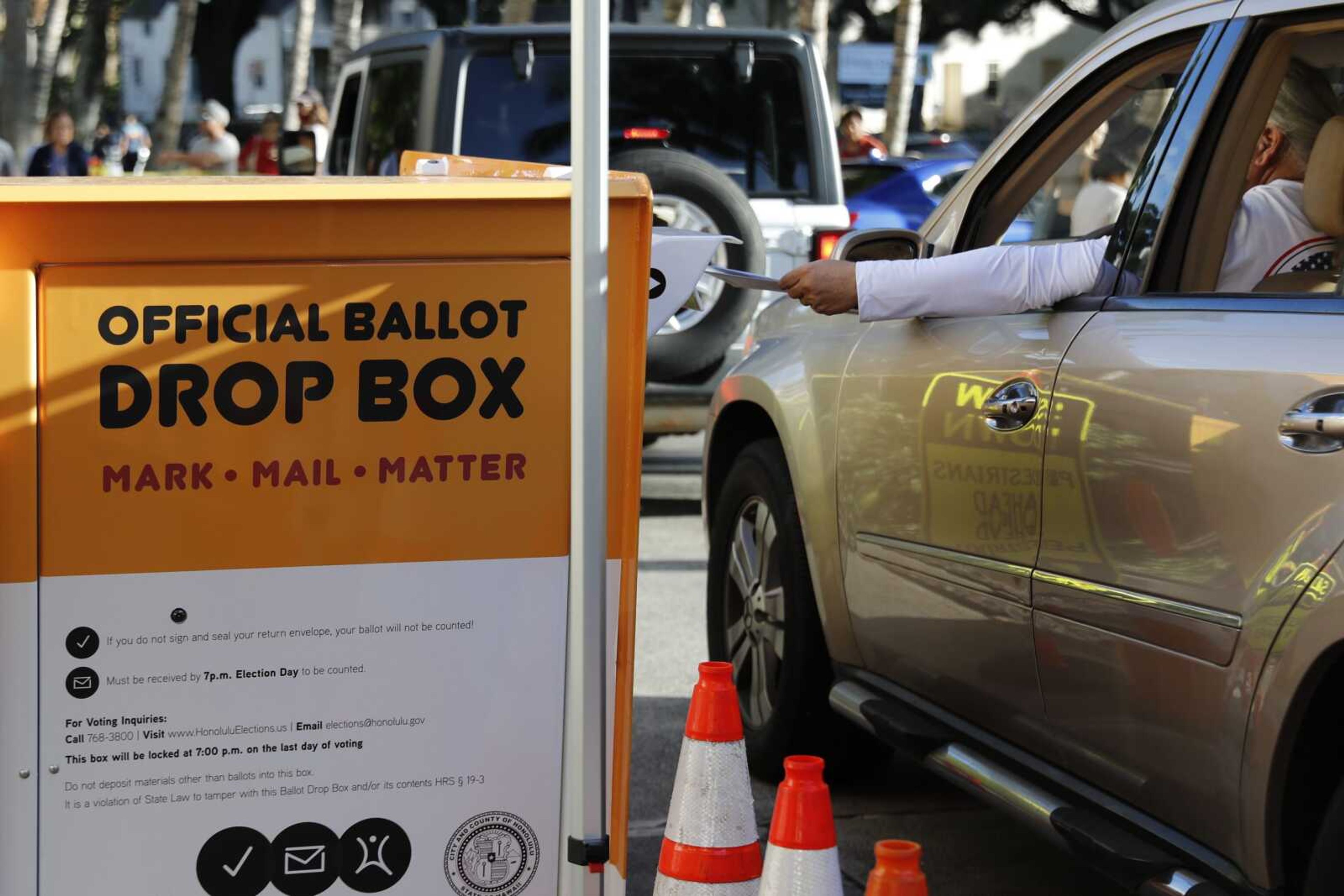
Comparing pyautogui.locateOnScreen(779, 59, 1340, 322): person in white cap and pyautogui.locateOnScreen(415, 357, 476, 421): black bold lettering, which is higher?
pyautogui.locateOnScreen(779, 59, 1340, 322): person in white cap

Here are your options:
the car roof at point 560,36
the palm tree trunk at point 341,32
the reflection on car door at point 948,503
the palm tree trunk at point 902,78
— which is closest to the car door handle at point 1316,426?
the reflection on car door at point 948,503

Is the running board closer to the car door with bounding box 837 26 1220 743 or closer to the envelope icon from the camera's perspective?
the car door with bounding box 837 26 1220 743

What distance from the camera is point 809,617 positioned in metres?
4.55

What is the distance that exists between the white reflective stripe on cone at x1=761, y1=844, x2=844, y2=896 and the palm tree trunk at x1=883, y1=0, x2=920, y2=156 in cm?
2206

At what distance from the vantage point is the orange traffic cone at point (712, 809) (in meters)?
2.99

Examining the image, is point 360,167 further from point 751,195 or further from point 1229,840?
point 1229,840

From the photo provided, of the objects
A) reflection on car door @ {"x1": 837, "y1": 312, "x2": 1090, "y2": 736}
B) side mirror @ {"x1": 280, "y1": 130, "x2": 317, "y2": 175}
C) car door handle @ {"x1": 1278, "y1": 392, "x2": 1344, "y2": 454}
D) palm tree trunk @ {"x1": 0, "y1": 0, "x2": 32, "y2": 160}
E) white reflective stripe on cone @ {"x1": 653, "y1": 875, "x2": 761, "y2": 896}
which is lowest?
white reflective stripe on cone @ {"x1": 653, "y1": 875, "x2": 761, "y2": 896}

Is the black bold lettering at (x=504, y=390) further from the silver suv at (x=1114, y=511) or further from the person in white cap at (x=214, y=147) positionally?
the person in white cap at (x=214, y=147)

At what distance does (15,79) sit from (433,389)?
25.6 meters

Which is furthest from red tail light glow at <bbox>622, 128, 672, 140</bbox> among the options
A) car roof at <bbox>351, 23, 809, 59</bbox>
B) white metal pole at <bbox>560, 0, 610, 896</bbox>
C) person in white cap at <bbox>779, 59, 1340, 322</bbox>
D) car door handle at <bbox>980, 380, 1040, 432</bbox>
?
white metal pole at <bbox>560, 0, 610, 896</bbox>

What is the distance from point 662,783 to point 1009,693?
1.54 meters

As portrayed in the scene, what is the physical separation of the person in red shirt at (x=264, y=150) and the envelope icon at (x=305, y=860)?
12.6m

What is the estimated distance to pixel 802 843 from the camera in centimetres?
272

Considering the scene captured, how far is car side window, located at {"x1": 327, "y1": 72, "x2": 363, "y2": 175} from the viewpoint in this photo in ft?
31.4
